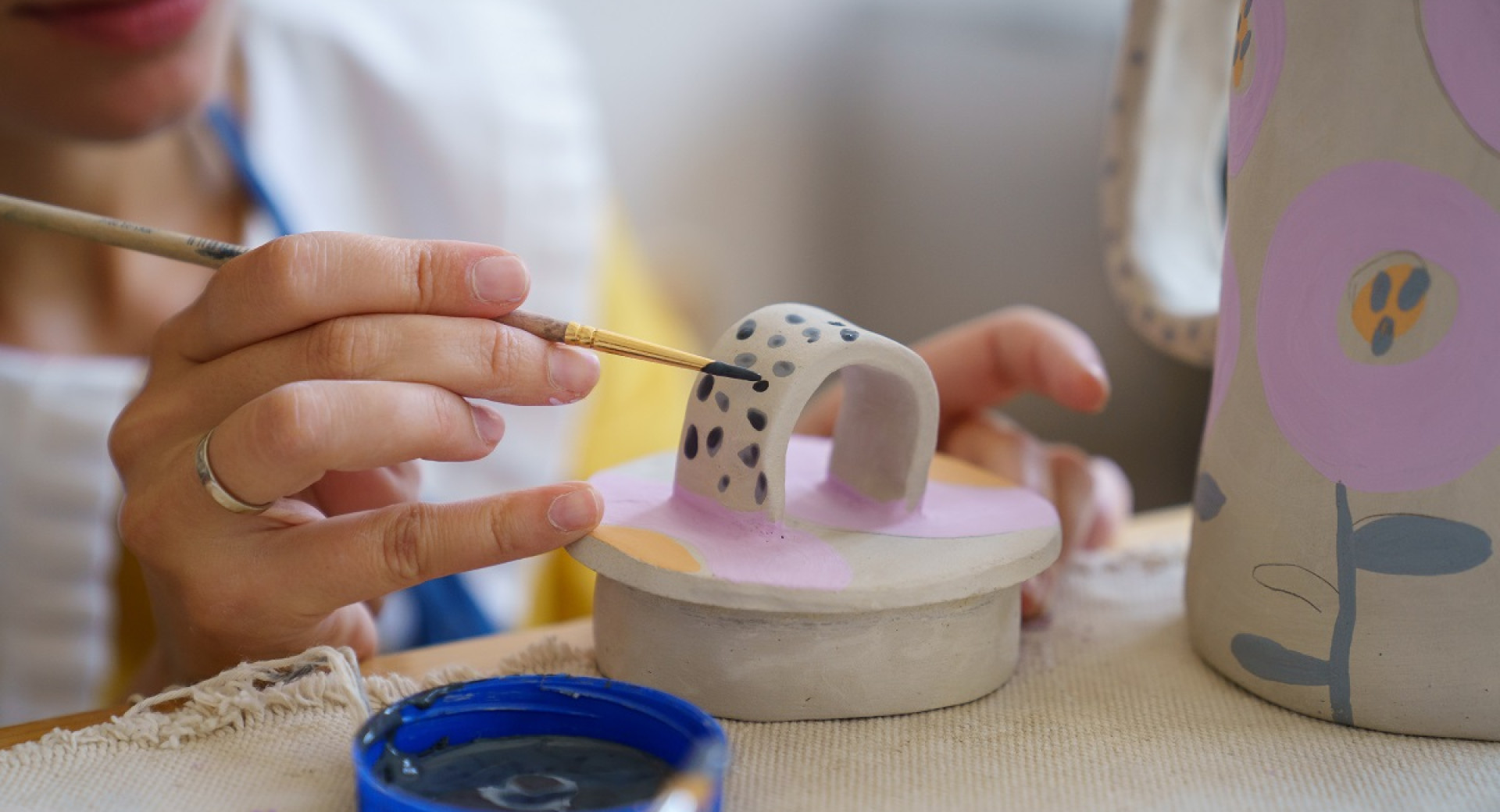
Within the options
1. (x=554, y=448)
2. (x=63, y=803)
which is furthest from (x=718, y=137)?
(x=63, y=803)

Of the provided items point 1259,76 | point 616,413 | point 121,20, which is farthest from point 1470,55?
point 616,413

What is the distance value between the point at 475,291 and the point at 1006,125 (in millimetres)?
1516

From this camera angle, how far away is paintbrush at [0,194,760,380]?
478mm

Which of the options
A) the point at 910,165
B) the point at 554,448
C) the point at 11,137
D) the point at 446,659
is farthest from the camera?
the point at 910,165

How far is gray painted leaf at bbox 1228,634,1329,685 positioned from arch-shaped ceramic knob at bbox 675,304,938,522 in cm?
14

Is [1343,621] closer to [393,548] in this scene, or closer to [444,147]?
[393,548]

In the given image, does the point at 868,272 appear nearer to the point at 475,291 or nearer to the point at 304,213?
the point at 304,213

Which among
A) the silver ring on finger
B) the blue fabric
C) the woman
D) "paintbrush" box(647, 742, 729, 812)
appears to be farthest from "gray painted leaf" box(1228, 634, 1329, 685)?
the blue fabric

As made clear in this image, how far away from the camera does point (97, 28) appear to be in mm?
783

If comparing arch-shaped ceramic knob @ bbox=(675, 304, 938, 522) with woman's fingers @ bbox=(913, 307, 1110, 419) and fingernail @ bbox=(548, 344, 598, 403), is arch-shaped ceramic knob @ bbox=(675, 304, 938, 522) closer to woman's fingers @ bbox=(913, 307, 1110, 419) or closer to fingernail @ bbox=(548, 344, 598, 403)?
fingernail @ bbox=(548, 344, 598, 403)

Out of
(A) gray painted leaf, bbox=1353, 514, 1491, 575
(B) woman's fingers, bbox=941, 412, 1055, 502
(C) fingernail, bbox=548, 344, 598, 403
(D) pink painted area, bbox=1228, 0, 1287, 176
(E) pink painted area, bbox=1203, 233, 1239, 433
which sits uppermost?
(D) pink painted area, bbox=1228, 0, 1287, 176

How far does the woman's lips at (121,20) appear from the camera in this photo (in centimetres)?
76

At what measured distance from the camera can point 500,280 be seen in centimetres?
47

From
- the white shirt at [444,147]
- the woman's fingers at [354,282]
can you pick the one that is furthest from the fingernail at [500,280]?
the white shirt at [444,147]
